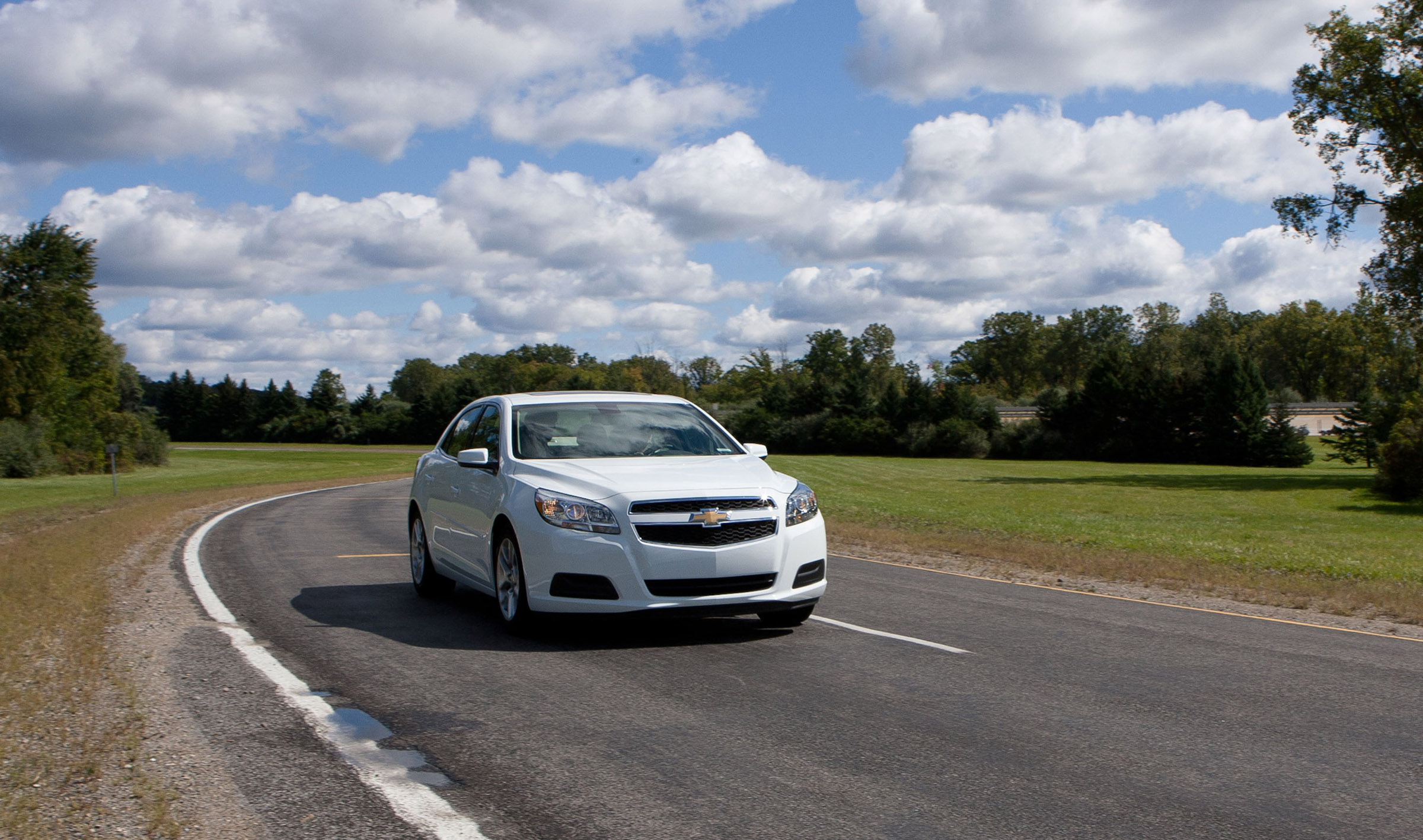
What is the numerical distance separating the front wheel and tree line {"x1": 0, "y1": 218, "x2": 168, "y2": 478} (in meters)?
57.1

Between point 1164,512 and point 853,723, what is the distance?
85.2 ft

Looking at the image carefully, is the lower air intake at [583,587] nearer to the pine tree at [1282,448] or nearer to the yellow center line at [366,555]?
the yellow center line at [366,555]

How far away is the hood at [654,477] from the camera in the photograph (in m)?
7.56

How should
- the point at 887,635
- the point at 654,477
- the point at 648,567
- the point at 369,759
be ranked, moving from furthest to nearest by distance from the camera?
1. the point at 887,635
2. the point at 654,477
3. the point at 648,567
4. the point at 369,759

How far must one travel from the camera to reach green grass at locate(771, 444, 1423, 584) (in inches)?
661

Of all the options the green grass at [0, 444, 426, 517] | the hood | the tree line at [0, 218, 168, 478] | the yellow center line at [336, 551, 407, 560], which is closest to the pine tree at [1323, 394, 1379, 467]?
the green grass at [0, 444, 426, 517]

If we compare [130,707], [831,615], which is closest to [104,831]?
[130,707]

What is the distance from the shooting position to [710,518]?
24.5 ft

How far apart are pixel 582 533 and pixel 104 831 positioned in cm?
375

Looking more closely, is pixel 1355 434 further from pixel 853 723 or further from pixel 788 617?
pixel 853 723

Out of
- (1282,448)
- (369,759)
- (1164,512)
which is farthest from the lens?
(1282,448)

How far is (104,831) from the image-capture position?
4.02 m

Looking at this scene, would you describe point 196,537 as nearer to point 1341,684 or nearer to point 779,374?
point 1341,684

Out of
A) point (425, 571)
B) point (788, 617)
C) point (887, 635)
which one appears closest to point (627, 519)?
point (788, 617)
